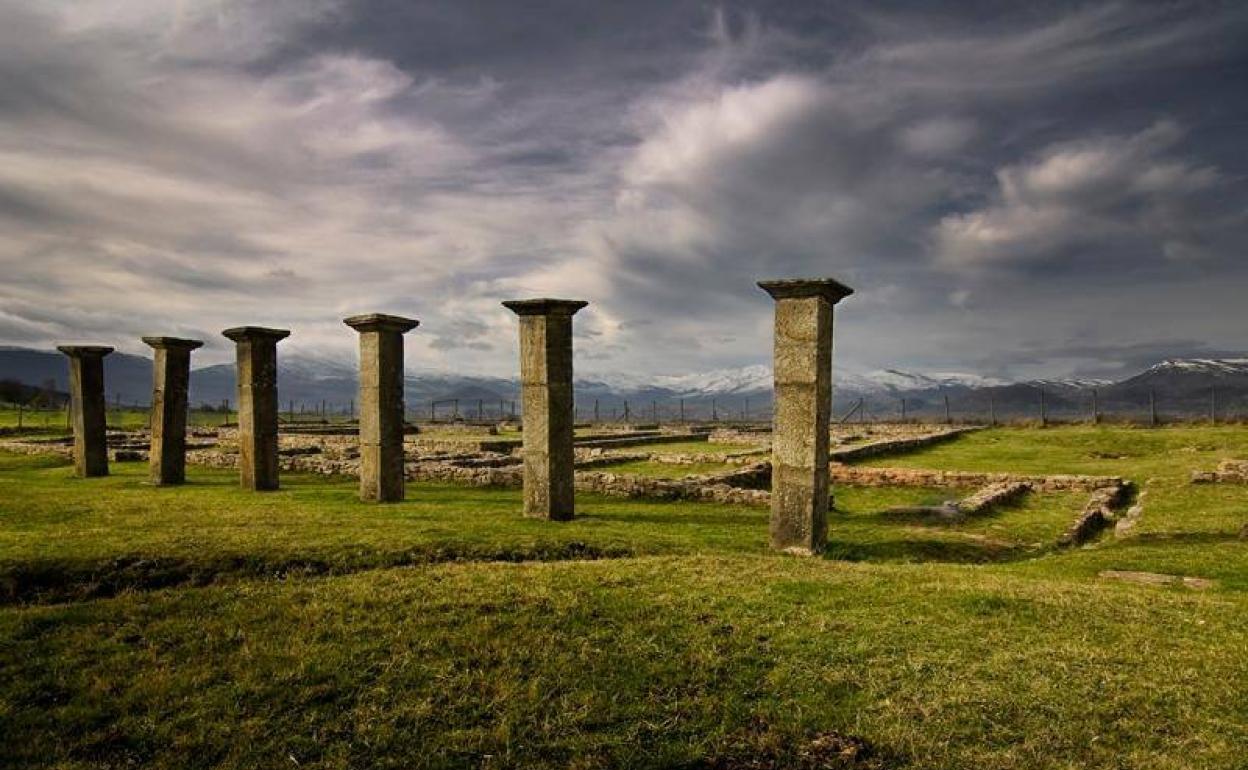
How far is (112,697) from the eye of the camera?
563 centimetres

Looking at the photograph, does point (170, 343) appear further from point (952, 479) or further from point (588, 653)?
point (952, 479)

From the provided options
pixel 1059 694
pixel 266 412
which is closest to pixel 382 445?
pixel 266 412

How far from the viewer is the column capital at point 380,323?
1603 centimetres

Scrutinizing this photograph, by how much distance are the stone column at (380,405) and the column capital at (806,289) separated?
876cm

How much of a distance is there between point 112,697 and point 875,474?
67.5 feet

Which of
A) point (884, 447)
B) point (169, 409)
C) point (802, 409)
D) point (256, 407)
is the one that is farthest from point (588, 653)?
point (884, 447)

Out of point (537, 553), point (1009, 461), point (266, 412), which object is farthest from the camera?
point (1009, 461)

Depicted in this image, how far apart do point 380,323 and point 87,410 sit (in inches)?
451

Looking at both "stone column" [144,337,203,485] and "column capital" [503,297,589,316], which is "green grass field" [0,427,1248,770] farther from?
"stone column" [144,337,203,485]

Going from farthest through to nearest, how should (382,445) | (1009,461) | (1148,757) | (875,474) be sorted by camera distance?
(1009,461) < (875,474) < (382,445) < (1148,757)

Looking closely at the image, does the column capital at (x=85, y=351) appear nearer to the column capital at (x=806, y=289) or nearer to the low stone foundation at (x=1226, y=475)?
the column capital at (x=806, y=289)

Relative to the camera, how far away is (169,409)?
63.2 feet

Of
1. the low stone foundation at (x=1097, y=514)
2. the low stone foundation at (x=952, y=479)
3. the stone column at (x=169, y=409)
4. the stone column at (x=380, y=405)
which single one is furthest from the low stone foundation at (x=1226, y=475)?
the stone column at (x=169, y=409)

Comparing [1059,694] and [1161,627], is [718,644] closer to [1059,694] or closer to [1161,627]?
[1059,694]
